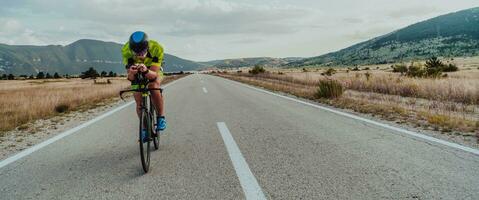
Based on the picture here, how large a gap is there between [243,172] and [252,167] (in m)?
0.25

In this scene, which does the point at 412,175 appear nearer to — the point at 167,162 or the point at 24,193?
the point at 167,162

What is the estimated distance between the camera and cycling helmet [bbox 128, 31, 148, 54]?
15.5 ft

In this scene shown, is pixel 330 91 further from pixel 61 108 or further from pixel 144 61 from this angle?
pixel 144 61

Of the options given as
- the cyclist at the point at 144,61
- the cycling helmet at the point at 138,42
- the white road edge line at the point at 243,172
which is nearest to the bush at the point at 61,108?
the white road edge line at the point at 243,172

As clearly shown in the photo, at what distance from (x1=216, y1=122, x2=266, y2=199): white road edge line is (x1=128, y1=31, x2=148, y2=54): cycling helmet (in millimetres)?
1890

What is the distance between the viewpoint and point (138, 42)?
473 cm

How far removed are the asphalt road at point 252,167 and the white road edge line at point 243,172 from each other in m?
0.01

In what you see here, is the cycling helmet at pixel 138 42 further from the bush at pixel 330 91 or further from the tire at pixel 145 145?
the bush at pixel 330 91

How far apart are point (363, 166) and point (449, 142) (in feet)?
6.96

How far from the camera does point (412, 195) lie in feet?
11.3

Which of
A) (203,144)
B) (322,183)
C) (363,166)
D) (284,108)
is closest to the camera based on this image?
(322,183)

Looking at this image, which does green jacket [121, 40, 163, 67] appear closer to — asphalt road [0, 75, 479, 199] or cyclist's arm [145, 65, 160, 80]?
cyclist's arm [145, 65, 160, 80]

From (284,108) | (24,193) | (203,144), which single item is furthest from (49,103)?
(24,193)

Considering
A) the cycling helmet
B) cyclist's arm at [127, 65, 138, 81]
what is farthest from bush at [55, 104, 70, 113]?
the cycling helmet
